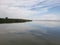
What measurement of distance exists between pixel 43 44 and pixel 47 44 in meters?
0.52

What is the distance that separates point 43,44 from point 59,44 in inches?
80.6

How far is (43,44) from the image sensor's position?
16797mm

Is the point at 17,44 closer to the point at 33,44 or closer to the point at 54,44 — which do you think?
the point at 33,44

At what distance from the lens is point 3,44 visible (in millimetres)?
16203

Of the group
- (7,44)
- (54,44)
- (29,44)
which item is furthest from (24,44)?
(54,44)

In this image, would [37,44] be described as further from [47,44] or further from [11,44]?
[11,44]

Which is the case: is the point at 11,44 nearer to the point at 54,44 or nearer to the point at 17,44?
the point at 17,44

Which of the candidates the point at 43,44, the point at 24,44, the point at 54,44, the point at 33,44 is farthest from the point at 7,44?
the point at 54,44

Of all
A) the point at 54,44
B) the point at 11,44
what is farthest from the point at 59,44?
the point at 11,44

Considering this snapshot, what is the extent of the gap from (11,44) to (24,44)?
161 centimetres

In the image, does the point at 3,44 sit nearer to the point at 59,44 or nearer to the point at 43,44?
the point at 43,44

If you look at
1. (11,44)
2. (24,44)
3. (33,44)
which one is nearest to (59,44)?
(33,44)

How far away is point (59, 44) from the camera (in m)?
16.9

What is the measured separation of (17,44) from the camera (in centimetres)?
1633
